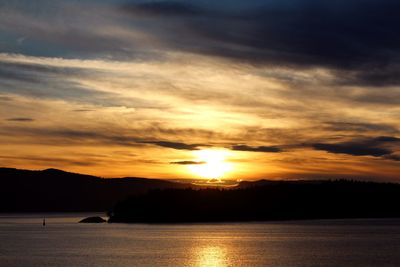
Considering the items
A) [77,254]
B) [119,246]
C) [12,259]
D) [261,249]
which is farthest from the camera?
[119,246]

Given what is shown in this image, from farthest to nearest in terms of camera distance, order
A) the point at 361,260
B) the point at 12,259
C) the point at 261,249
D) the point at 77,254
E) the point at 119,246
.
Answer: the point at 119,246
the point at 261,249
the point at 77,254
the point at 12,259
the point at 361,260

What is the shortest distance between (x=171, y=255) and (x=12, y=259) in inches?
1004

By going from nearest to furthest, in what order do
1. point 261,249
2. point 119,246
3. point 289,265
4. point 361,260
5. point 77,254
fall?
point 289,265 → point 361,260 → point 77,254 → point 261,249 → point 119,246

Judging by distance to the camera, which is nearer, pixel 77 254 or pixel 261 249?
pixel 77 254

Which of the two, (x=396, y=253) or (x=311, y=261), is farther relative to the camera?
(x=396, y=253)

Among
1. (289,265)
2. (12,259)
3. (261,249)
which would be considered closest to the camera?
(289,265)

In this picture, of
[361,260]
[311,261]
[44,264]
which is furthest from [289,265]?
[44,264]

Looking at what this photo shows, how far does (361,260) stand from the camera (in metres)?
103

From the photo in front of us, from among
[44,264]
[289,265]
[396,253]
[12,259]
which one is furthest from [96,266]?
[396,253]

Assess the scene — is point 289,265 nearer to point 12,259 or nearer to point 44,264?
point 44,264

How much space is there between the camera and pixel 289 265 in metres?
96.7

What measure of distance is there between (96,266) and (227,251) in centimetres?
3242

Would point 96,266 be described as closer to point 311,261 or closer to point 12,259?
point 12,259

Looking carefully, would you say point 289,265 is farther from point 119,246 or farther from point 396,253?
point 119,246
